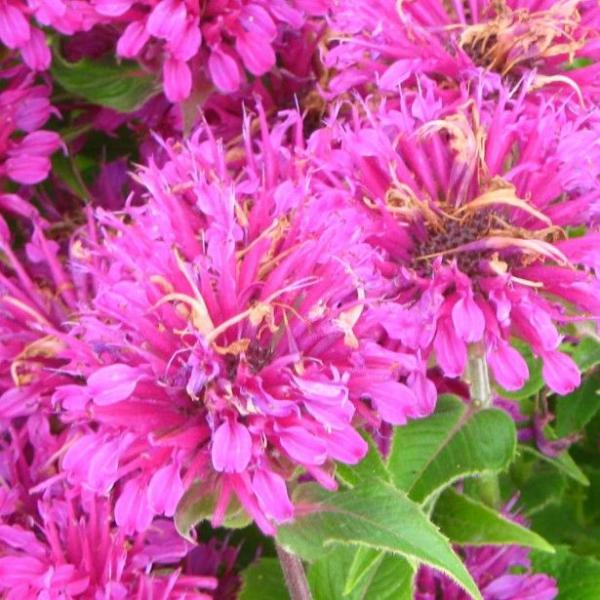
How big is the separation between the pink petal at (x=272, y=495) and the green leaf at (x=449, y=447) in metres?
0.10

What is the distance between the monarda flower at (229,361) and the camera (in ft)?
1.73

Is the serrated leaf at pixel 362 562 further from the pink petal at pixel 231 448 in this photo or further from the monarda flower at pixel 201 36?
the monarda flower at pixel 201 36

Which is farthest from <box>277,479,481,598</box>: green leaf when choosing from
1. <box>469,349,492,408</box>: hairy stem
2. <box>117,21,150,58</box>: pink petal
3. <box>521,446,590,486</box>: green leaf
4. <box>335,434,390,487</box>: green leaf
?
<box>117,21,150,58</box>: pink petal

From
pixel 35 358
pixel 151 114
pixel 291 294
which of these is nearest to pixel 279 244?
pixel 291 294

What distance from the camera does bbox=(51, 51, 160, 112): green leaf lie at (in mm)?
792

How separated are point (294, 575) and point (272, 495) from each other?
0.11m

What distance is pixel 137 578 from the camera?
0.61 meters

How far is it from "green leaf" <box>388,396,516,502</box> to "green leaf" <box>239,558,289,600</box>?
5.4 inches

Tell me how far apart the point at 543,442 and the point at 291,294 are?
1.00 ft

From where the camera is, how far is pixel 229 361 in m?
0.56

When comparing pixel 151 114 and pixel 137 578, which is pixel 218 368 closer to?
pixel 137 578

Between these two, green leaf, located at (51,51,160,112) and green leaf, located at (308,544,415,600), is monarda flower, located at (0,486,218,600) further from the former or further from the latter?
green leaf, located at (51,51,160,112)

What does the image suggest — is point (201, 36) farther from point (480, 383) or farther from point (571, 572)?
point (571, 572)

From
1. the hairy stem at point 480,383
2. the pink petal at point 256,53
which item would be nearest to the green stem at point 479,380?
the hairy stem at point 480,383
